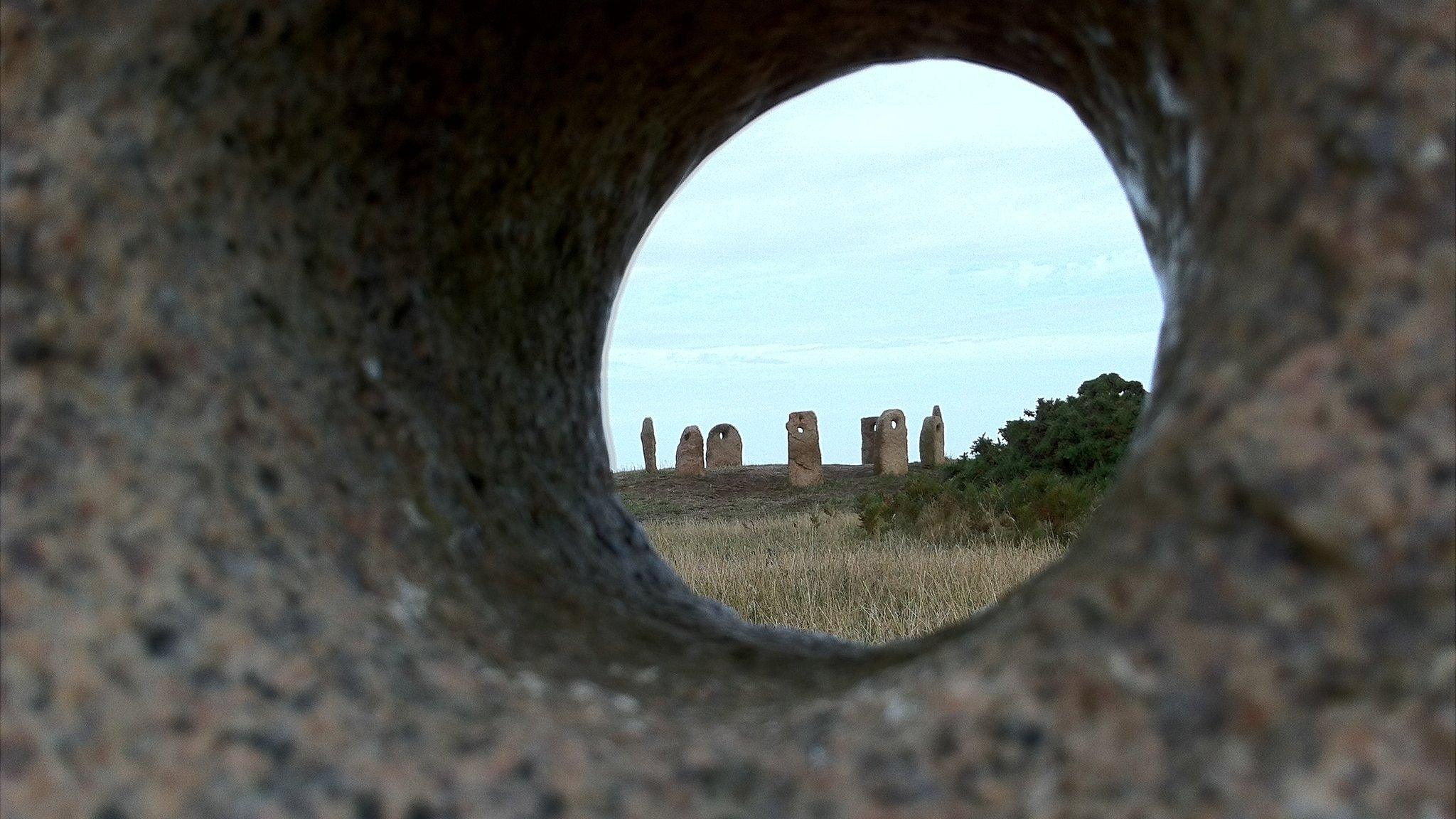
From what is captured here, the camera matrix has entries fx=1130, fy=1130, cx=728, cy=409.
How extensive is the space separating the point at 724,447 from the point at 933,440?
3.63m

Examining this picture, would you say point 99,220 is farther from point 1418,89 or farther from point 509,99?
point 1418,89

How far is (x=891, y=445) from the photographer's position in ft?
60.7

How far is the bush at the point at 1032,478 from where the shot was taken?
9.06 m

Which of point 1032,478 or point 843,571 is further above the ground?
point 1032,478

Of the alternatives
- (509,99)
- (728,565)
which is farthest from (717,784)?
(728,565)

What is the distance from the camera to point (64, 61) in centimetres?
104

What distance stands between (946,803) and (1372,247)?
0.52 meters

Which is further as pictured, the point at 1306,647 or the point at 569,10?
the point at 569,10

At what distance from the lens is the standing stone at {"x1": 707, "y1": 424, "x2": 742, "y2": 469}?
19.7 meters

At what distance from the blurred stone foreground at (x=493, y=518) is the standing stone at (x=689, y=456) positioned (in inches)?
690

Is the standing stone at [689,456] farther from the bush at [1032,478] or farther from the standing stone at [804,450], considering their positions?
the bush at [1032,478]

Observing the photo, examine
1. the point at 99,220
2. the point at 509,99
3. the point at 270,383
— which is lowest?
the point at 270,383

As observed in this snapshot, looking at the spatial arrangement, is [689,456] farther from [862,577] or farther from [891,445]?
[862,577]

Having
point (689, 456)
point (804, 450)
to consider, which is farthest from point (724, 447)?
point (804, 450)
